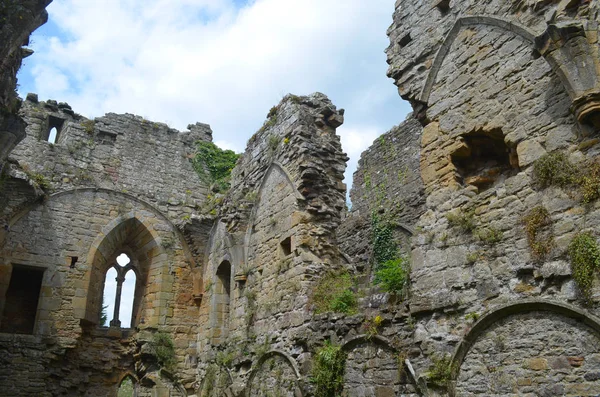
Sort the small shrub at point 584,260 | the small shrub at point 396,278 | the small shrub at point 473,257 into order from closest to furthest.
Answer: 1. the small shrub at point 584,260
2. the small shrub at point 473,257
3. the small shrub at point 396,278

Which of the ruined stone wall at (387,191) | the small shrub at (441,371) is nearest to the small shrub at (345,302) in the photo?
the small shrub at (441,371)

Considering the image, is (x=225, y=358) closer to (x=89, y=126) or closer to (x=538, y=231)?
(x=538, y=231)

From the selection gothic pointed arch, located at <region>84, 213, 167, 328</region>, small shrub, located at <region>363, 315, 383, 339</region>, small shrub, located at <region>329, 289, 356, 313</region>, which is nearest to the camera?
small shrub, located at <region>363, 315, 383, 339</region>

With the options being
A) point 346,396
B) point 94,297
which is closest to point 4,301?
point 94,297

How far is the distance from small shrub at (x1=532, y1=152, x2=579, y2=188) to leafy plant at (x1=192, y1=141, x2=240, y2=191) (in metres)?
10.3

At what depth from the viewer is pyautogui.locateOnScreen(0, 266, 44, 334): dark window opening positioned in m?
11.8

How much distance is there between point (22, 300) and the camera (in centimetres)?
1215

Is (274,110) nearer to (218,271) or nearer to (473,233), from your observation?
(218,271)

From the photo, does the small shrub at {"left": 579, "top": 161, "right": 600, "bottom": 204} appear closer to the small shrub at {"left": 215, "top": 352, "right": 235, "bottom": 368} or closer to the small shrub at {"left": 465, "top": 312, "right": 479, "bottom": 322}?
the small shrub at {"left": 465, "top": 312, "right": 479, "bottom": 322}

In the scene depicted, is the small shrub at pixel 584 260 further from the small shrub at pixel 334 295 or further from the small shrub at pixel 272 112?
the small shrub at pixel 272 112

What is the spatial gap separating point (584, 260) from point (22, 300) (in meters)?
11.6

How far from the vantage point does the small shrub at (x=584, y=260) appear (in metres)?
4.47

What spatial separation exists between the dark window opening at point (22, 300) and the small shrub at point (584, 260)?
10814mm

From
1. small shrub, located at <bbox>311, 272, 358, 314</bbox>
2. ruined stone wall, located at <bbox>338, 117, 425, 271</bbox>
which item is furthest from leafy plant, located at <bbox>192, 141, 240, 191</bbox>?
small shrub, located at <bbox>311, 272, 358, 314</bbox>
